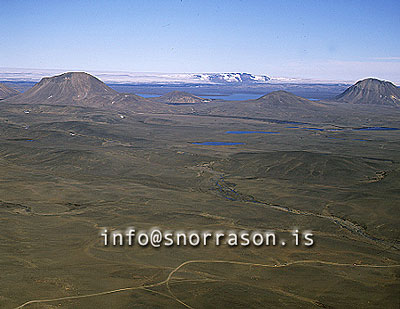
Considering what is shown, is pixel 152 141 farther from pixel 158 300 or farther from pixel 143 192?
pixel 158 300

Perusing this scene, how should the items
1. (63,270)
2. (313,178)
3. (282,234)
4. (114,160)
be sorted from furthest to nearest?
(114,160), (313,178), (282,234), (63,270)

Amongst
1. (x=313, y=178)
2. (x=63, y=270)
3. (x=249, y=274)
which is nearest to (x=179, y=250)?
(x=249, y=274)

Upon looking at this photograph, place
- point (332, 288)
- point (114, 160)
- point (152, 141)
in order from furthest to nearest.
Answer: point (152, 141) → point (114, 160) → point (332, 288)

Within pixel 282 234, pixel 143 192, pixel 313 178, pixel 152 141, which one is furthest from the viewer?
pixel 152 141

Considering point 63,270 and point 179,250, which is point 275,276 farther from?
point 63,270

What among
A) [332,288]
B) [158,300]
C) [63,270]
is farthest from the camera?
[63,270]

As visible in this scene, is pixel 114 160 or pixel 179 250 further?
pixel 114 160

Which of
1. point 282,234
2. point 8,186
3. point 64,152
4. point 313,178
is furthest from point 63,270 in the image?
point 64,152

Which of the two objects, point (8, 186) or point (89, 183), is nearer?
point (8, 186)
